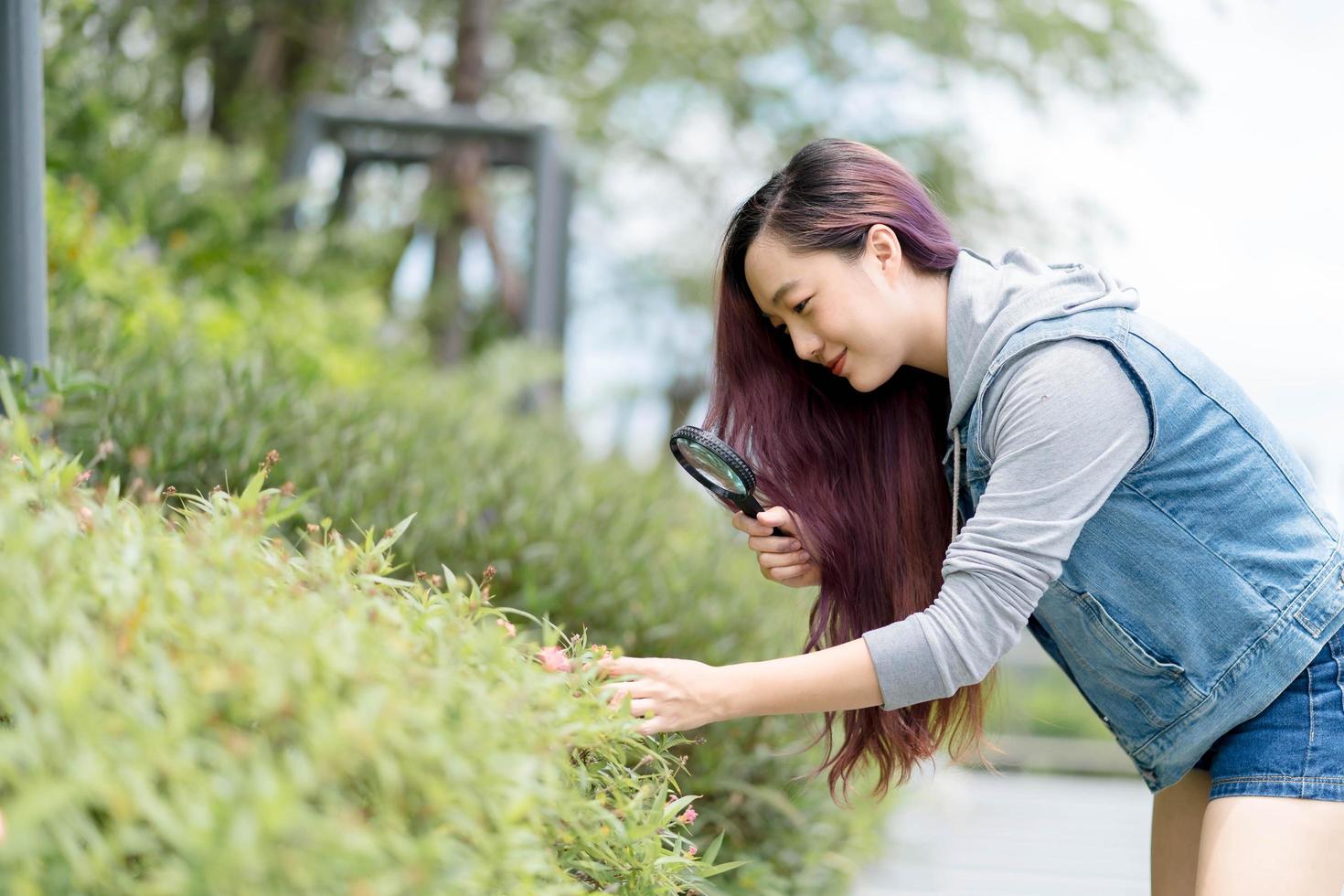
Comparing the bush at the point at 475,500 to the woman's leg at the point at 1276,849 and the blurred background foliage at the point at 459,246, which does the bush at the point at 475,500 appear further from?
the woman's leg at the point at 1276,849

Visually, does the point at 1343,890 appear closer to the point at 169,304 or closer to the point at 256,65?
the point at 169,304

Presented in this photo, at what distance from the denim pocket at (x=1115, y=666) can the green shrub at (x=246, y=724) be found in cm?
83

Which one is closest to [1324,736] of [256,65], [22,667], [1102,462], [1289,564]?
[1289,564]

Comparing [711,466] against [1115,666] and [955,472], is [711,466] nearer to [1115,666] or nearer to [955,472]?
[955,472]

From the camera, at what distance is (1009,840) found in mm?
4777

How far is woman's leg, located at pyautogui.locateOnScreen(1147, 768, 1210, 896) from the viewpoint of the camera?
1952 millimetres

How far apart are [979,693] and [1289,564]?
539 millimetres

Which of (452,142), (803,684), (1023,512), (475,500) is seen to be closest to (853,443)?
(1023,512)

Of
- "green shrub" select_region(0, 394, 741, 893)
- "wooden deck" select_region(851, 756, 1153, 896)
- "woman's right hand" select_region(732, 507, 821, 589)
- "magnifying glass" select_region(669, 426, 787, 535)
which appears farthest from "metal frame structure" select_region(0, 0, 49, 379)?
"wooden deck" select_region(851, 756, 1153, 896)

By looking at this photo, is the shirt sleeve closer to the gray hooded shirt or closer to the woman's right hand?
the gray hooded shirt

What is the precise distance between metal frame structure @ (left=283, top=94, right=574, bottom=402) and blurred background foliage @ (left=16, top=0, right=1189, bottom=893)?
10.7 inches

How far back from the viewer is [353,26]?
25.0ft

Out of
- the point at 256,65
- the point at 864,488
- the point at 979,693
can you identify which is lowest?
the point at 979,693

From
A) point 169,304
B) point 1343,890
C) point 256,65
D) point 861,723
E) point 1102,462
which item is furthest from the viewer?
point 256,65
